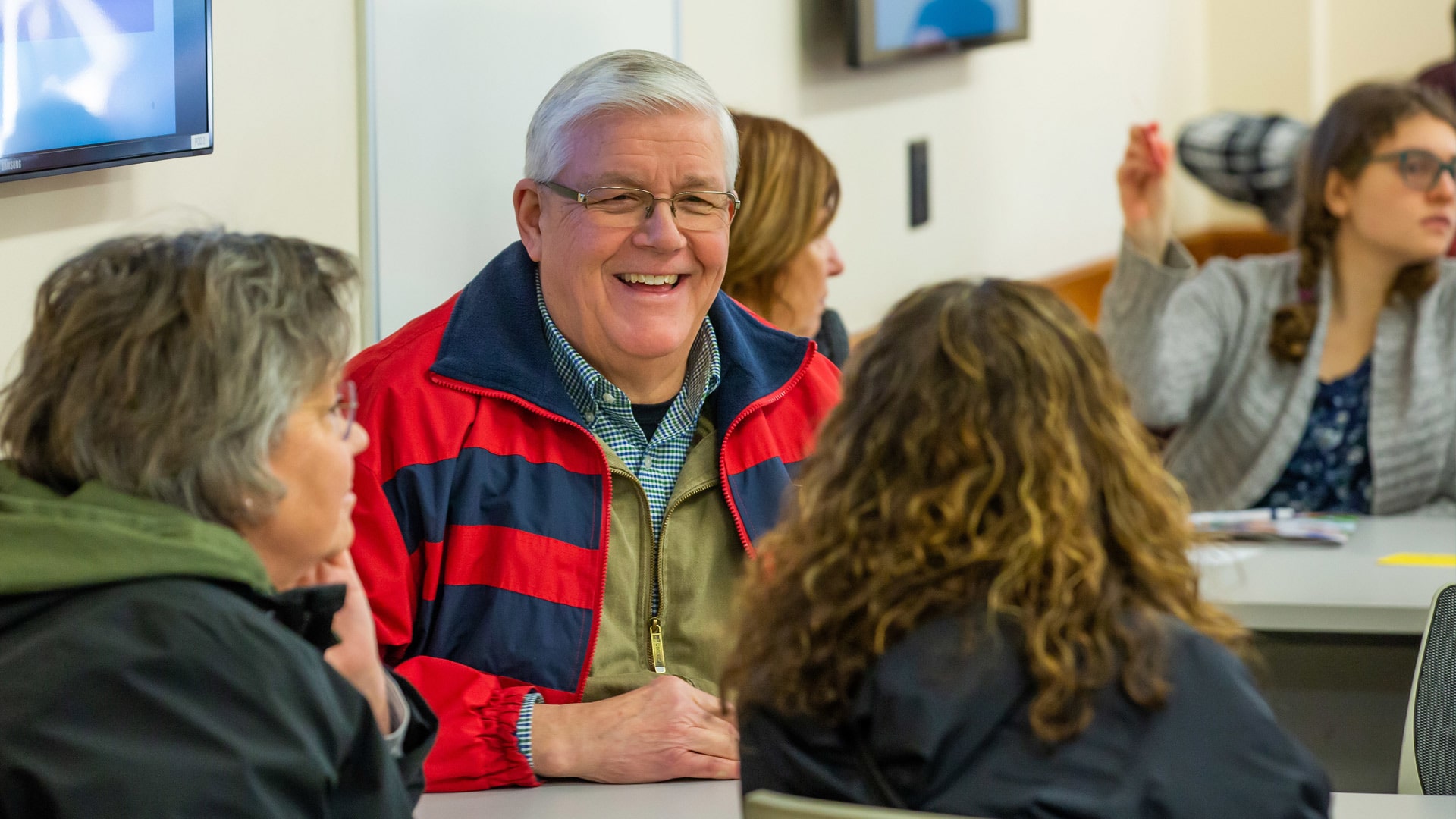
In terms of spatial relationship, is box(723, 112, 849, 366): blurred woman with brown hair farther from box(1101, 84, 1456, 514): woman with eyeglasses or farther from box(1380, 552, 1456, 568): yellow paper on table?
box(1380, 552, 1456, 568): yellow paper on table

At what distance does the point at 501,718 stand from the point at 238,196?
0.92 meters

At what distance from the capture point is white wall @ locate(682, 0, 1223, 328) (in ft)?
11.8

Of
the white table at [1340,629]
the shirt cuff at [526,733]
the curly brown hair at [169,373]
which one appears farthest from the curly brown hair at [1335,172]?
the curly brown hair at [169,373]

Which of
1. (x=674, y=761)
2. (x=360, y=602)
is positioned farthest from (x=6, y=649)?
(x=674, y=761)

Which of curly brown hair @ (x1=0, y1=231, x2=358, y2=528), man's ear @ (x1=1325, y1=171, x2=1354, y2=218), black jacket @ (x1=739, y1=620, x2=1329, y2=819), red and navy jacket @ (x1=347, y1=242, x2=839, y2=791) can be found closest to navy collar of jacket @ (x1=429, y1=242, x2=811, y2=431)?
red and navy jacket @ (x1=347, y1=242, x2=839, y2=791)

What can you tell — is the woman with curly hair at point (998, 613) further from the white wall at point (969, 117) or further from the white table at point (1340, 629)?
the white wall at point (969, 117)

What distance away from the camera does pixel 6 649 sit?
1056 mm

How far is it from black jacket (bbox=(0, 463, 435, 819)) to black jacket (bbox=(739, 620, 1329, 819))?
0.42 metres

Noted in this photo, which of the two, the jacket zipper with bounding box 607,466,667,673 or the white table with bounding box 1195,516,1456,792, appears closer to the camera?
the jacket zipper with bounding box 607,466,667,673

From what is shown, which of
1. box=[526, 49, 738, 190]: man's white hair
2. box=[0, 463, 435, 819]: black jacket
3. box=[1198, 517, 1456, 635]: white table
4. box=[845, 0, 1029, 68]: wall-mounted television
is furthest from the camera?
box=[845, 0, 1029, 68]: wall-mounted television

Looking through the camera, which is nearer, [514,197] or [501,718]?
[501,718]

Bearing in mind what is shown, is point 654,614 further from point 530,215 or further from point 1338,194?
point 1338,194

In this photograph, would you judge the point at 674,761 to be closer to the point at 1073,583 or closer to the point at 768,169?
the point at 1073,583

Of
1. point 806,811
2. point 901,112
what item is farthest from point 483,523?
point 901,112
